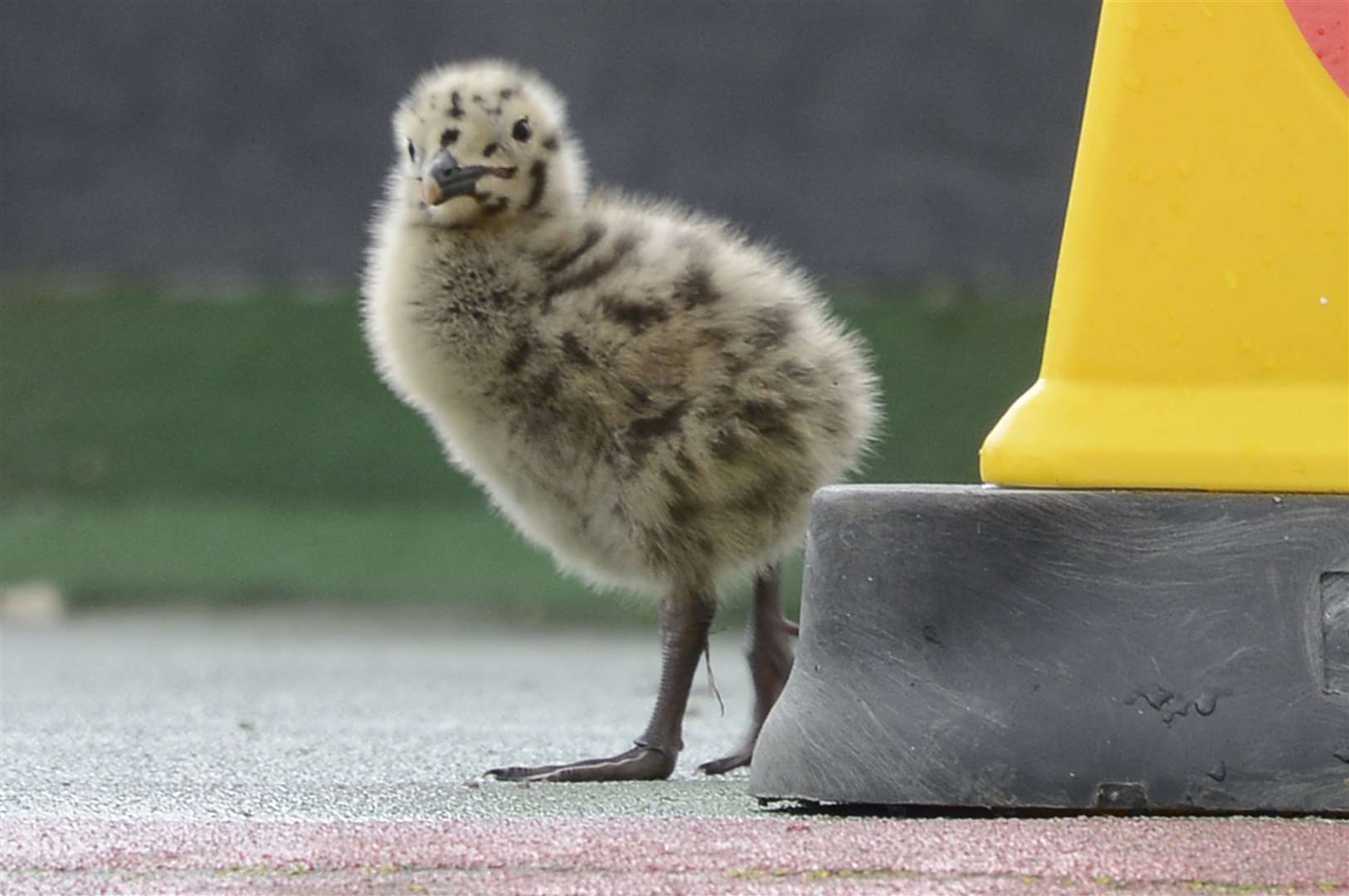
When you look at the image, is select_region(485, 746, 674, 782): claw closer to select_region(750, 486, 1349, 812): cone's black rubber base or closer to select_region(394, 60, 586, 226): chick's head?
select_region(750, 486, 1349, 812): cone's black rubber base

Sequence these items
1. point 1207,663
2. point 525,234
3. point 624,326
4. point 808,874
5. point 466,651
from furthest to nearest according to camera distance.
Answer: point 466,651
point 525,234
point 624,326
point 1207,663
point 808,874

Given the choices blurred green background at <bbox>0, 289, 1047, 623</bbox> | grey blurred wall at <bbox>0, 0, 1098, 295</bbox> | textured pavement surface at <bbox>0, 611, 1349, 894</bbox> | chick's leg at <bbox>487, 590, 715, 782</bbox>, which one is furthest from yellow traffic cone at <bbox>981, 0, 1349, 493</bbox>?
grey blurred wall at <bbox>0, 0, 1098, 295</bbox>

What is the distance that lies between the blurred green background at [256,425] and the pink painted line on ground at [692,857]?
493cm

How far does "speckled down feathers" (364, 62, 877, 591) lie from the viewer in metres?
3.08

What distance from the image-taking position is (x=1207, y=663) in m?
2.35

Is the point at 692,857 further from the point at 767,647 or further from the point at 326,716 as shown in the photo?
the point at 326,716

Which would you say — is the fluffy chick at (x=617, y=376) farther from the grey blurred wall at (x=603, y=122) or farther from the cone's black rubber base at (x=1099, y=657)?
the grey blurred wall at (x=603, y=122)

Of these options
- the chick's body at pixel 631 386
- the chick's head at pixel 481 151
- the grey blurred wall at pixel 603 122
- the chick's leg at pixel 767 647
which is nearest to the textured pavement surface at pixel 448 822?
the chick's leg at pixel 767 647

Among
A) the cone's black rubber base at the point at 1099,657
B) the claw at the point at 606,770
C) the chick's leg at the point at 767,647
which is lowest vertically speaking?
the claw at the point at 606,770

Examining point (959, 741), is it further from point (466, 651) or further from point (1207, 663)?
point (466, 651)

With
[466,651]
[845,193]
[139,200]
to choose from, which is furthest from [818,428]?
[139,200]

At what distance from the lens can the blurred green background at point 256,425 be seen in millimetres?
7168

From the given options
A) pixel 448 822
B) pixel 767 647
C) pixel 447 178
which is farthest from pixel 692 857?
Result: pixel 447 178

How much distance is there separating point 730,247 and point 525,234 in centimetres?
31
